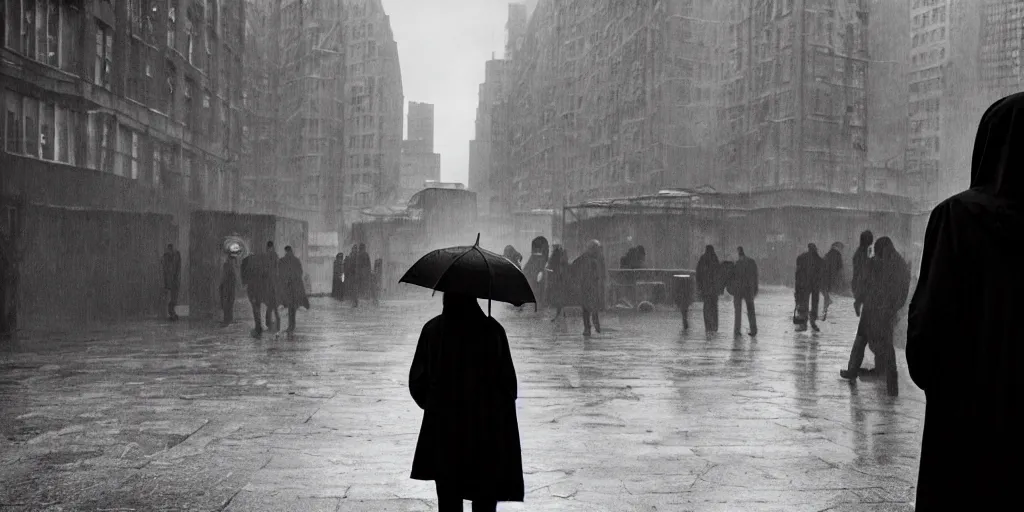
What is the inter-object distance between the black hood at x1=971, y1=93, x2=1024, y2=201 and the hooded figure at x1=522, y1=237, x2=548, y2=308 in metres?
19.0

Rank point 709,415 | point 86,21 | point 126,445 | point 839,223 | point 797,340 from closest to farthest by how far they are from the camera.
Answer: point 126,445 < point 709,415 < point 797,340 < point 86,21 < point 839,223

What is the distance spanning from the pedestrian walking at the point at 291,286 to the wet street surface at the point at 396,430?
2.73 m

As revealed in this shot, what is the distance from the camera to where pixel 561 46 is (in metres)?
83.5

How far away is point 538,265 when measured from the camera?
2219cm

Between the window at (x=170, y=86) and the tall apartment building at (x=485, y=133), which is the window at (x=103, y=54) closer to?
the window at (x=170, y=86)

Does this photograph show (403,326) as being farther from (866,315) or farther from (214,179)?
(214,179)

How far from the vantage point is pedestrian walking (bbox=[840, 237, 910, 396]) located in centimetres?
898

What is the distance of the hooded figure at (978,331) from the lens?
2287mm

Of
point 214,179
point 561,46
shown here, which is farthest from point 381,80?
point 214,179

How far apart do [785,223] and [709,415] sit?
33.7 metres

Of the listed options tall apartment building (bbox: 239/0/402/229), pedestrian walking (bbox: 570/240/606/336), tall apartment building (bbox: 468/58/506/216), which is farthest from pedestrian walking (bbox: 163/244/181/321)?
tall apartment building (bbox: 468/58/506/216)

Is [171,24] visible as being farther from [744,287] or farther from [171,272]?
[744,287]

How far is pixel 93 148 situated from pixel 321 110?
68604mm

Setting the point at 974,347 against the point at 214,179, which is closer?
the point at 974,347
